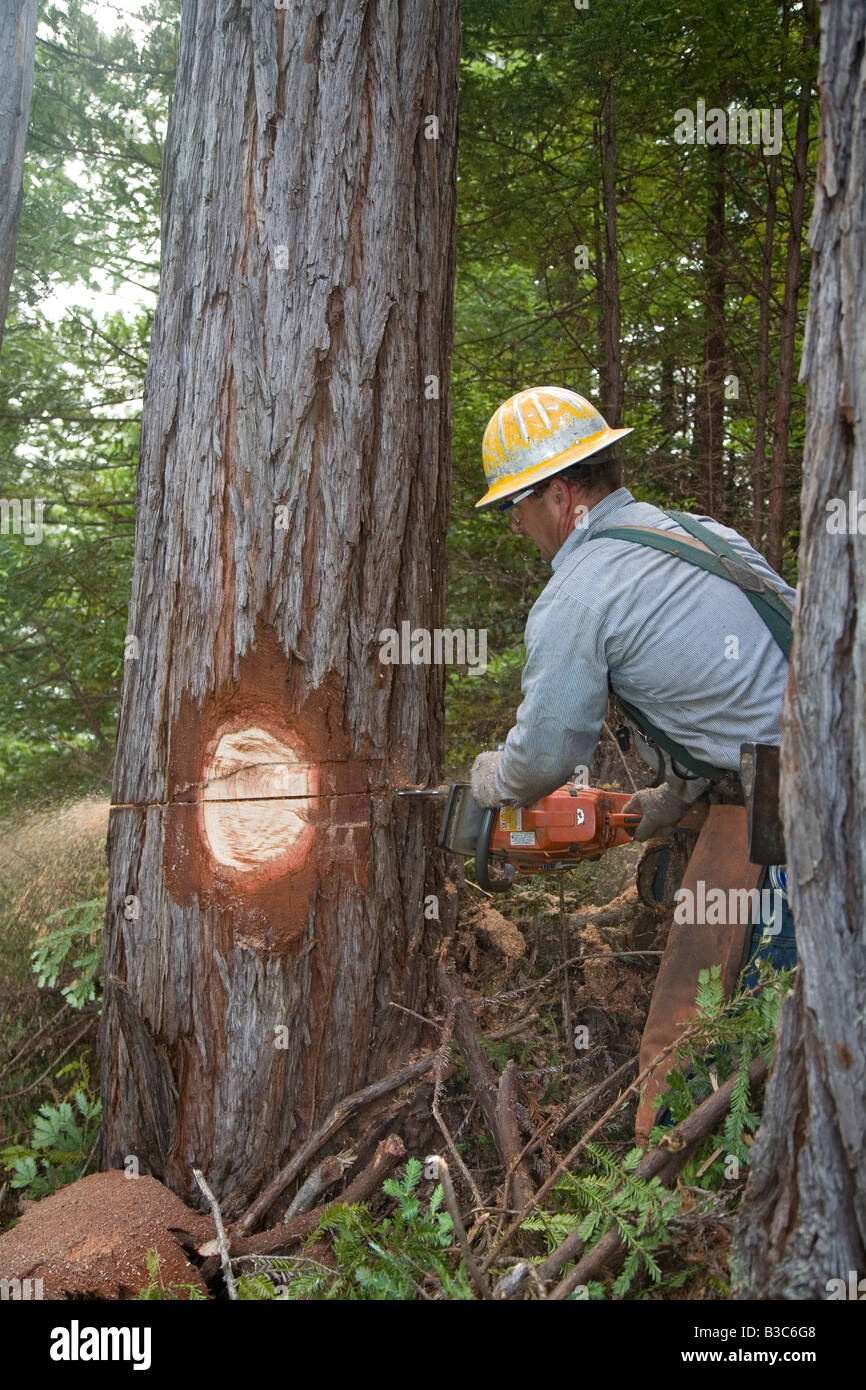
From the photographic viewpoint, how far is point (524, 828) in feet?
11.4

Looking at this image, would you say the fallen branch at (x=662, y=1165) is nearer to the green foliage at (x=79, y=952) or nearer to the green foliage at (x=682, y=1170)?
the green foliage at (x=682, y=1170)

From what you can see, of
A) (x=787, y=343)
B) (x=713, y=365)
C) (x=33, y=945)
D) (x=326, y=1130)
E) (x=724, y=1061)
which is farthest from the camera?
(x=713, y=365)

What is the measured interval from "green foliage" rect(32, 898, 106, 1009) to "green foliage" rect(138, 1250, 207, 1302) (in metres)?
1.30

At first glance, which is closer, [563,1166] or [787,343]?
[563,1166]

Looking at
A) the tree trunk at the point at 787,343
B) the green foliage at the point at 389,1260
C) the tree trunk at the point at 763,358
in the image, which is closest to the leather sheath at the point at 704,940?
the green foliage at the point at 389,1260

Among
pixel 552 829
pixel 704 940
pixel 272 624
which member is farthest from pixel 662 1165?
pixel 272 624

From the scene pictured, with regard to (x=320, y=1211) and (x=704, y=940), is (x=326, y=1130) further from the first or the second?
(x=704, y=940)

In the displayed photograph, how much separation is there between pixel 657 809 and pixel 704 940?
20.8 inches

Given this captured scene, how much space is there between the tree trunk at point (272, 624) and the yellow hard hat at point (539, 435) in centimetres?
30

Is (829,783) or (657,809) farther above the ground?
(829,783)

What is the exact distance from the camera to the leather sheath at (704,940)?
314 centimetres

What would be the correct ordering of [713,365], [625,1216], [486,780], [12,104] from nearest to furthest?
[625,1216] < [486,780] < [12,104] < [713,365]

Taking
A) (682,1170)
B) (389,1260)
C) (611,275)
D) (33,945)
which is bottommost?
(389,1260)

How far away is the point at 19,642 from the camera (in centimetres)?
653
